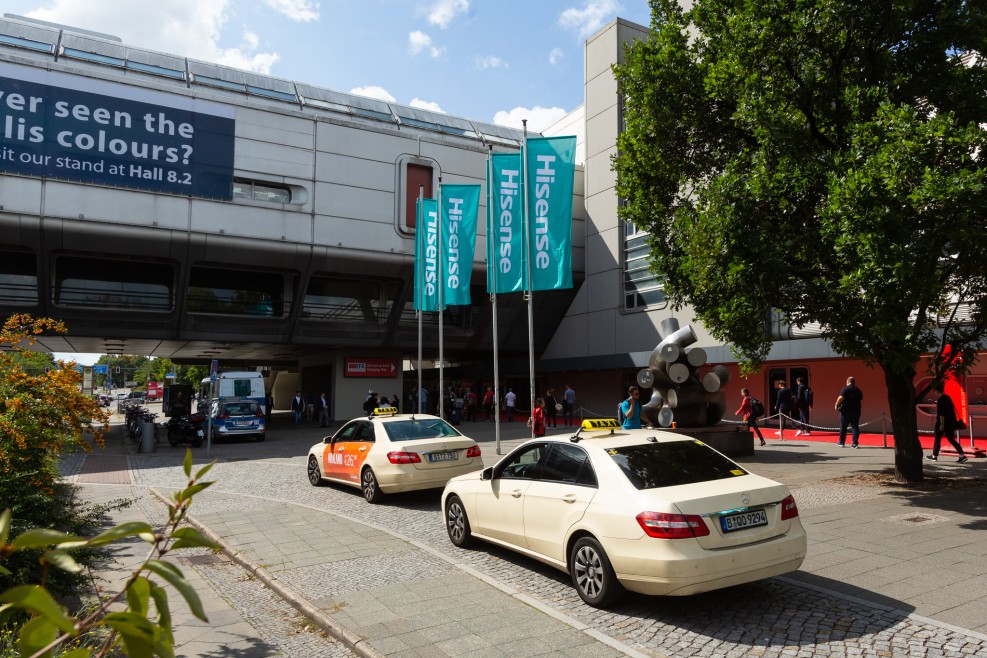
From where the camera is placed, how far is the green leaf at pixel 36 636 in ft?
4.12

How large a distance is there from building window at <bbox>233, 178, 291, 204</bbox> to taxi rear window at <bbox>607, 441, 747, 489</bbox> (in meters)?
24.5

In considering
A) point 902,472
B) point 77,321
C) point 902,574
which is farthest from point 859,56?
point 77,321

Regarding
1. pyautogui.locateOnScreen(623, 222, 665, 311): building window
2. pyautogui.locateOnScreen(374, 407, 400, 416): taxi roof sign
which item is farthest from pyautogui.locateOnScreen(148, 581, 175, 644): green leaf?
pyautogui.locateOnScreen(623, 222, 665, 311): building window

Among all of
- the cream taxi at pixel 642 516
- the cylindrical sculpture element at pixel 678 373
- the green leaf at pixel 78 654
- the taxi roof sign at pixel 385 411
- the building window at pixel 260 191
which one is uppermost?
the building window at pixel 260 191

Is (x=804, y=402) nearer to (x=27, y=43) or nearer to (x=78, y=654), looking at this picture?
(x=78, y=654)

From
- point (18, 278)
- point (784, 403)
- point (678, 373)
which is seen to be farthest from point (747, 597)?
point (18, 278)

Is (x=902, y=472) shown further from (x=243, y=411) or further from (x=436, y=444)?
(x=243, y=411)

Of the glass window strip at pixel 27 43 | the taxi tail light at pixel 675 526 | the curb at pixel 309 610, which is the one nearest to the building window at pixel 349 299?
the glass window strip at pixel 27 43

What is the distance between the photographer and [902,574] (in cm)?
636

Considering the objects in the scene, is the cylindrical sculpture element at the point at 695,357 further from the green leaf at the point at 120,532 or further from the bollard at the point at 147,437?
the green leaf at the point at 120,532

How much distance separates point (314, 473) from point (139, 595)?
1230cm

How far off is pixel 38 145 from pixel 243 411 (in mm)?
11712

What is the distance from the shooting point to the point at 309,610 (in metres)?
5.77

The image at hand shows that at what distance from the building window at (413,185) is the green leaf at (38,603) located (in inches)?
1154
